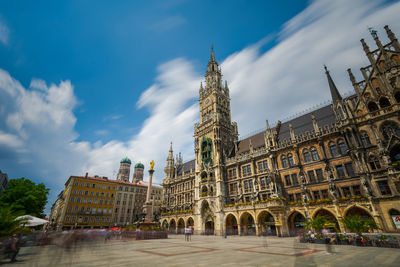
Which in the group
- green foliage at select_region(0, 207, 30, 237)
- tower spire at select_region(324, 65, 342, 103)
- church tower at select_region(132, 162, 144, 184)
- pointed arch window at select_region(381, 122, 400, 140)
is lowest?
green foliage at select_region(0, 207, 30, 237)

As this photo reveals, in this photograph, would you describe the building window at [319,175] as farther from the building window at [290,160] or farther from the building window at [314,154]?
the building window at [290,160]

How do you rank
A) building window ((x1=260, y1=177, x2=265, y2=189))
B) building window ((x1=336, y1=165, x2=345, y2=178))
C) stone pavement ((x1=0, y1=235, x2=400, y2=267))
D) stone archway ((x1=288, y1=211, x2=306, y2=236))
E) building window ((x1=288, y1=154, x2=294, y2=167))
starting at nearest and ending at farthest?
stone pavement ((x1=0, y1=235, x2=400, y2=267))
building window ((x1=336, y1=165, x2=345, y2=178))
stone archway ((x1=288, y1=211, x2=306, y2=236))
building window ((x1=288, y1=154, x2=294, y2=167))
building window ((x1=260, y1=177, x2=265, y2=189))

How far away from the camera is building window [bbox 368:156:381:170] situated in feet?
75.6

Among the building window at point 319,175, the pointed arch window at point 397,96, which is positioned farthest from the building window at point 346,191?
the pointed arch window at point 397,96

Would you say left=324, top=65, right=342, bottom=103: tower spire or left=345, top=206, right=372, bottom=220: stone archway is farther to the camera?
left=324, top=65, right=342, bottom=103: tower spire

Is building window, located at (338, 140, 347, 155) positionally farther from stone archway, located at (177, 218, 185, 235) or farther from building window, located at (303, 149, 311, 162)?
stone archway, located at (177, 218, 185, 235)

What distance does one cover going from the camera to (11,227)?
9406 mm

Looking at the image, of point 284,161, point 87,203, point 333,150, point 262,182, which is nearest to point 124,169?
point 87,203

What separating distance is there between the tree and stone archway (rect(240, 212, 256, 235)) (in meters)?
35.5

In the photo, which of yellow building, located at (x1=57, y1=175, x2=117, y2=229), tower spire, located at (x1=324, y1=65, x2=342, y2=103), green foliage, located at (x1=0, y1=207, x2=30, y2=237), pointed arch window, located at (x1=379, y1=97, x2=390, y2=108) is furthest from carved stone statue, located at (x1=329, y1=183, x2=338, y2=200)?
yellow building, located at (x1=57, y1=175, x2=117, y2=229)

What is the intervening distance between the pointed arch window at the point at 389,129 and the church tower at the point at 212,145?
86.8 feet

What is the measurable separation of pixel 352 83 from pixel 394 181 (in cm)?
1458

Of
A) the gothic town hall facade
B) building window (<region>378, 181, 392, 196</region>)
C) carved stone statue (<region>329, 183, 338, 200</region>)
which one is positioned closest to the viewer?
building window (<region>378, 181, 392, 196</region>)

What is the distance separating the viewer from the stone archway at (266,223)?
30422 millimetres
